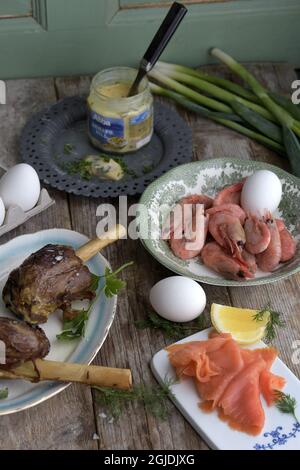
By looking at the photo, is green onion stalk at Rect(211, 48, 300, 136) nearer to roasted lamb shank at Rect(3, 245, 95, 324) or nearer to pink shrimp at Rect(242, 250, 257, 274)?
pink shrimp at Rect(242, 250, 257, 274)

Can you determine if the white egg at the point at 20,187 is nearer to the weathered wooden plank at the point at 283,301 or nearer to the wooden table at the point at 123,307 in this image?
Answer: the wooden table at the point at 123,307

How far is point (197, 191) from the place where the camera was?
187 centimetres

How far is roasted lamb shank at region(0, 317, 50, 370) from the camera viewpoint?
1.35 metres

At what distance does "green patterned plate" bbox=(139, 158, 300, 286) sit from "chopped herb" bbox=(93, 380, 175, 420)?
0.27 meters

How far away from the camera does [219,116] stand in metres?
2.16

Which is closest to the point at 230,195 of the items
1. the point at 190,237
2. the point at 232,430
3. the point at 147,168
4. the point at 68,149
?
the point at 190,237

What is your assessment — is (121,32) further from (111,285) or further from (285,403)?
(285,403)

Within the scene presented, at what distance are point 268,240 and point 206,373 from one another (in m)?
0.38

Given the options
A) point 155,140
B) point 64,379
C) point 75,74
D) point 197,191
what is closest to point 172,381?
point 64,379

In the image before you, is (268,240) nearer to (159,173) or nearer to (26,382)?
(159,173)

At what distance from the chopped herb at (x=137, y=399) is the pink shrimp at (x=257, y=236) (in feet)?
1.25

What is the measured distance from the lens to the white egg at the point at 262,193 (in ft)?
5.77

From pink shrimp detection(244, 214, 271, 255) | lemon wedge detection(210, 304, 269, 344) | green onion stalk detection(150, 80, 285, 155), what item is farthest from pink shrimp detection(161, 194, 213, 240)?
green onion stalk detection(150, 80, 285, 155)

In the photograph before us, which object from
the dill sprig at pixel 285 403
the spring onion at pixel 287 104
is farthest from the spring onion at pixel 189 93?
the dill sprig at pixel 285 403
